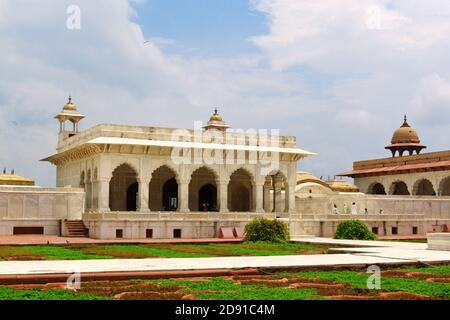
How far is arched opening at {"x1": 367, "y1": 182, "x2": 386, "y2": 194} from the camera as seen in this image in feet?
173

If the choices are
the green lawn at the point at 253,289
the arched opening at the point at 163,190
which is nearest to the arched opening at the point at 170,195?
the arched opening at the point at 163,190

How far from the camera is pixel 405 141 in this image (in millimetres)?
55031

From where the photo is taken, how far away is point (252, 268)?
13109mm

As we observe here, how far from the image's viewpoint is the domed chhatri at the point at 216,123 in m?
46.1

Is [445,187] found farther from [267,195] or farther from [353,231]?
[353,231]

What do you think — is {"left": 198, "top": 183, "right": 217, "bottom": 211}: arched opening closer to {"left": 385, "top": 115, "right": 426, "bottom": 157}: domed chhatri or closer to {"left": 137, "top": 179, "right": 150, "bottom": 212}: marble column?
{"left": 137, "top": 179, "right": 150, "bottom": 212}: marble column

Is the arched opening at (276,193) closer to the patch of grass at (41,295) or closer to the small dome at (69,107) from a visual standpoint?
the small dome at (69,107)

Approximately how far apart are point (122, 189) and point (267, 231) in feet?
46.1

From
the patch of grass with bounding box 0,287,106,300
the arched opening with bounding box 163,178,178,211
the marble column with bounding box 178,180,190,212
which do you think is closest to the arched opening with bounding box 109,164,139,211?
the arched opening with bounding box 163,178,178,211

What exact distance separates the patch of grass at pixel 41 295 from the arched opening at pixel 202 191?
2798cm

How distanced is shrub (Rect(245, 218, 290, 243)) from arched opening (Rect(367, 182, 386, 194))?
1126 inches

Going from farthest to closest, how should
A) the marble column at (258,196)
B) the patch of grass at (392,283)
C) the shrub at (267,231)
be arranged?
the marble column at (258,196) < the shrub at (267,231) < the patch of grass at (392,283)

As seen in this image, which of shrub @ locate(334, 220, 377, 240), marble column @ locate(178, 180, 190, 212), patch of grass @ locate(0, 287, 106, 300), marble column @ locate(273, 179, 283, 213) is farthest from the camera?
marble column @ locate(273, 179, 283, 213)
